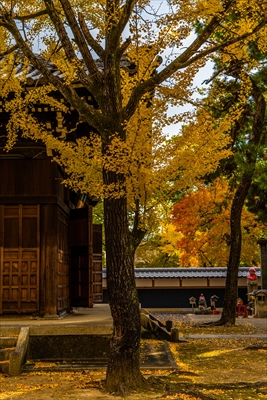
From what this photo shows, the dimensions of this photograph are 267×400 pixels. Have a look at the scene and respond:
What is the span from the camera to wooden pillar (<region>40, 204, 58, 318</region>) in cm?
1091

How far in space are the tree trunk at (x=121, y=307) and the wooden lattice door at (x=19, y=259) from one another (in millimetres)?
4650

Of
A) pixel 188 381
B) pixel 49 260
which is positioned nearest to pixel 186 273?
pixel 49 260

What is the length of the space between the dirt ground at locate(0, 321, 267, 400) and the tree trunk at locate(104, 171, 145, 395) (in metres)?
0.29

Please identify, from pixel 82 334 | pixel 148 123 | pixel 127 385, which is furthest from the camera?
pixel 82 334

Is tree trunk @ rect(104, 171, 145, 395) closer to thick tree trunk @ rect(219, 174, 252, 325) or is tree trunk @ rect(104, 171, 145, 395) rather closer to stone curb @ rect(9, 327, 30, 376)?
stone curb @ rect(9, 327, 30, 376)

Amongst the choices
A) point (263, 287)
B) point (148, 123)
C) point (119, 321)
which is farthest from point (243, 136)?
point (119, 321)

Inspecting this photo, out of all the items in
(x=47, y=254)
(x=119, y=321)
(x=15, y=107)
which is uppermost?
(x=15, y=107)

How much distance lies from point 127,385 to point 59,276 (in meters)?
5.58

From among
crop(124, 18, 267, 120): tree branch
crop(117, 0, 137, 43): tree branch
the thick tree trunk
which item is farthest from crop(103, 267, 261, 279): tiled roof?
crop(117, 0, 137, 43): tree branch

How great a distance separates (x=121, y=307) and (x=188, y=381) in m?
1.74

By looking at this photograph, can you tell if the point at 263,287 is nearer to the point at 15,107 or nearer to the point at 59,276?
the point at 59,276

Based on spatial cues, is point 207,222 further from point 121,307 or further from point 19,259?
point 121,307

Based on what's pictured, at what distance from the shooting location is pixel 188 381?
7461 millimetres

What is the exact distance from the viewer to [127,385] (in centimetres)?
654
